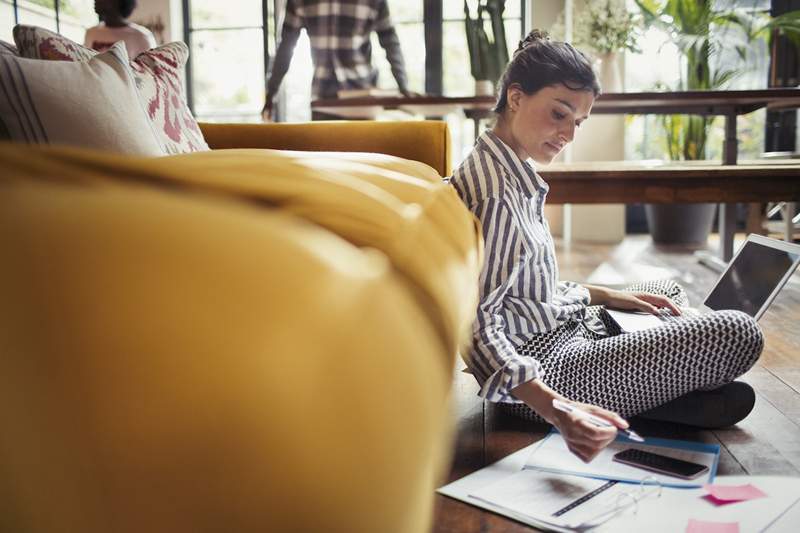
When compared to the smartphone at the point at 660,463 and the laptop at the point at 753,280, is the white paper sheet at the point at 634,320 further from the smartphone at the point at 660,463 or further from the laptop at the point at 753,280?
the smartphone at the point at 660,463

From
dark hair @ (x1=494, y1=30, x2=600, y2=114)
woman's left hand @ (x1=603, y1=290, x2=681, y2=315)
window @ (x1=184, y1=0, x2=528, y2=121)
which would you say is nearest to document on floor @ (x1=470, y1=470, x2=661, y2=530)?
woman's left hand @ (x1=603, y1=290, x2=681, y2=315)

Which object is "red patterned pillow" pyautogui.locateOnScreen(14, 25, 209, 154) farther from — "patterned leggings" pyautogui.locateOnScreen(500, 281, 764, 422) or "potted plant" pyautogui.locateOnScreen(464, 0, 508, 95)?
"potted plant" pyautogui.locateOnScreen(464, 0, 508, 95)

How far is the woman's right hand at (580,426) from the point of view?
954 millimetres

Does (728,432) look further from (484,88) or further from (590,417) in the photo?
(484,88)

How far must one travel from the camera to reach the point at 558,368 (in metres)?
1.31

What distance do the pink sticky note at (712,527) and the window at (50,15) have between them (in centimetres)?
566

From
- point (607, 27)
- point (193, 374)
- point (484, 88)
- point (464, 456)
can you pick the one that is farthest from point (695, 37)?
point (193, 374)

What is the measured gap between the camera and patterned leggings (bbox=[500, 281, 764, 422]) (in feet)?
3.98

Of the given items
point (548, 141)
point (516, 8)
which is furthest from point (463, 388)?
→ point (516, 8)

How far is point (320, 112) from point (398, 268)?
2.70 meters

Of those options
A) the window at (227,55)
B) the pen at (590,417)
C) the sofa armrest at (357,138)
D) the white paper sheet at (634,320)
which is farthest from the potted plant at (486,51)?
the window at (227,55)

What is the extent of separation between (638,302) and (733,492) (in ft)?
1.92

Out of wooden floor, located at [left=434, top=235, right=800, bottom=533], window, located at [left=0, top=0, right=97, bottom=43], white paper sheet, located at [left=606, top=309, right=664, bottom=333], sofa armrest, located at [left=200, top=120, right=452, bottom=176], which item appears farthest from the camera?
window, located at [left=0, top=0, right=97, bottom=43]

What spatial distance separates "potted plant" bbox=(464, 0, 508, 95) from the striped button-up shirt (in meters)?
1.77
